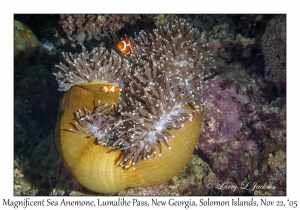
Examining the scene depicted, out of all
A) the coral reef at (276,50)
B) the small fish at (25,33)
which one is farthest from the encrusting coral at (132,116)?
the small fish at (25,33)

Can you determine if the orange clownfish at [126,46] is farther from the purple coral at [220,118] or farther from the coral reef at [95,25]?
the purple coral at [220,118]

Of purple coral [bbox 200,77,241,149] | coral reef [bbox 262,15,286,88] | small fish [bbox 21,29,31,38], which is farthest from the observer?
small fish [bbox 21,29,31,38]

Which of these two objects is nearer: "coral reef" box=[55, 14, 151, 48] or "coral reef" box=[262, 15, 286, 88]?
"coral reef" box=[262, 15, 286, 88]

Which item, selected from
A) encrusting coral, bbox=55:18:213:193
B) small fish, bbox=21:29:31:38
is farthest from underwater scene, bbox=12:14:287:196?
small fish, bbox=21:29:31:38

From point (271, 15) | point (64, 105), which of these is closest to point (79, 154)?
point (64, 105)

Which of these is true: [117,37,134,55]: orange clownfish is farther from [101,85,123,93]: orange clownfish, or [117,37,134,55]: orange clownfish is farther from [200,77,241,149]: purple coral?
[200,77,241,149]: purple coral
